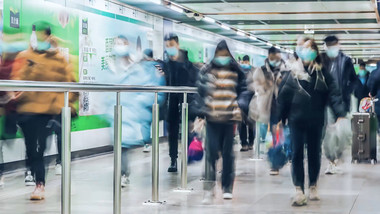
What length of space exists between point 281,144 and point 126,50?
275 cm

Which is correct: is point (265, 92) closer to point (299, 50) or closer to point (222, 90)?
point (299, 50)

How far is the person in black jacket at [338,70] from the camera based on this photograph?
336 inches

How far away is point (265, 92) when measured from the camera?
877 centimetres

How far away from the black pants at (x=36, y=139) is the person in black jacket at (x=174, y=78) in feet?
8.67

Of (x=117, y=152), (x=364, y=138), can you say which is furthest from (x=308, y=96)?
(x=364, y=138)

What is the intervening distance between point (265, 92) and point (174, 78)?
4.08 ft

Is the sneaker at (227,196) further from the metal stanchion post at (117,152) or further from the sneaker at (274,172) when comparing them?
the sneaker at (274,172)

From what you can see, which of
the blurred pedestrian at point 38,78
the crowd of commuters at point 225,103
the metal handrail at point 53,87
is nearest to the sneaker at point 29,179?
the crowd of commuters at point 225,103

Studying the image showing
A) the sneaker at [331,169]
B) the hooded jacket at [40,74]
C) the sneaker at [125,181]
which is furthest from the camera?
the sneaker at [331,169]

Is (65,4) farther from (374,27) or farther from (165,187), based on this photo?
(374,27)

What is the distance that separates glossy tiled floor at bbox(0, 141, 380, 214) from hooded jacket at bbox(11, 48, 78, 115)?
36.0 inches

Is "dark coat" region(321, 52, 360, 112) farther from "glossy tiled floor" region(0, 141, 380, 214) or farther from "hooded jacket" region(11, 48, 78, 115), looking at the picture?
"hooded jacket" region(11, 48, 78, 115)

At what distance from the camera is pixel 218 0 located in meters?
14.7

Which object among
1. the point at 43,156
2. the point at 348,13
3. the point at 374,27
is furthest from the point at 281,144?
the point at 374,27
